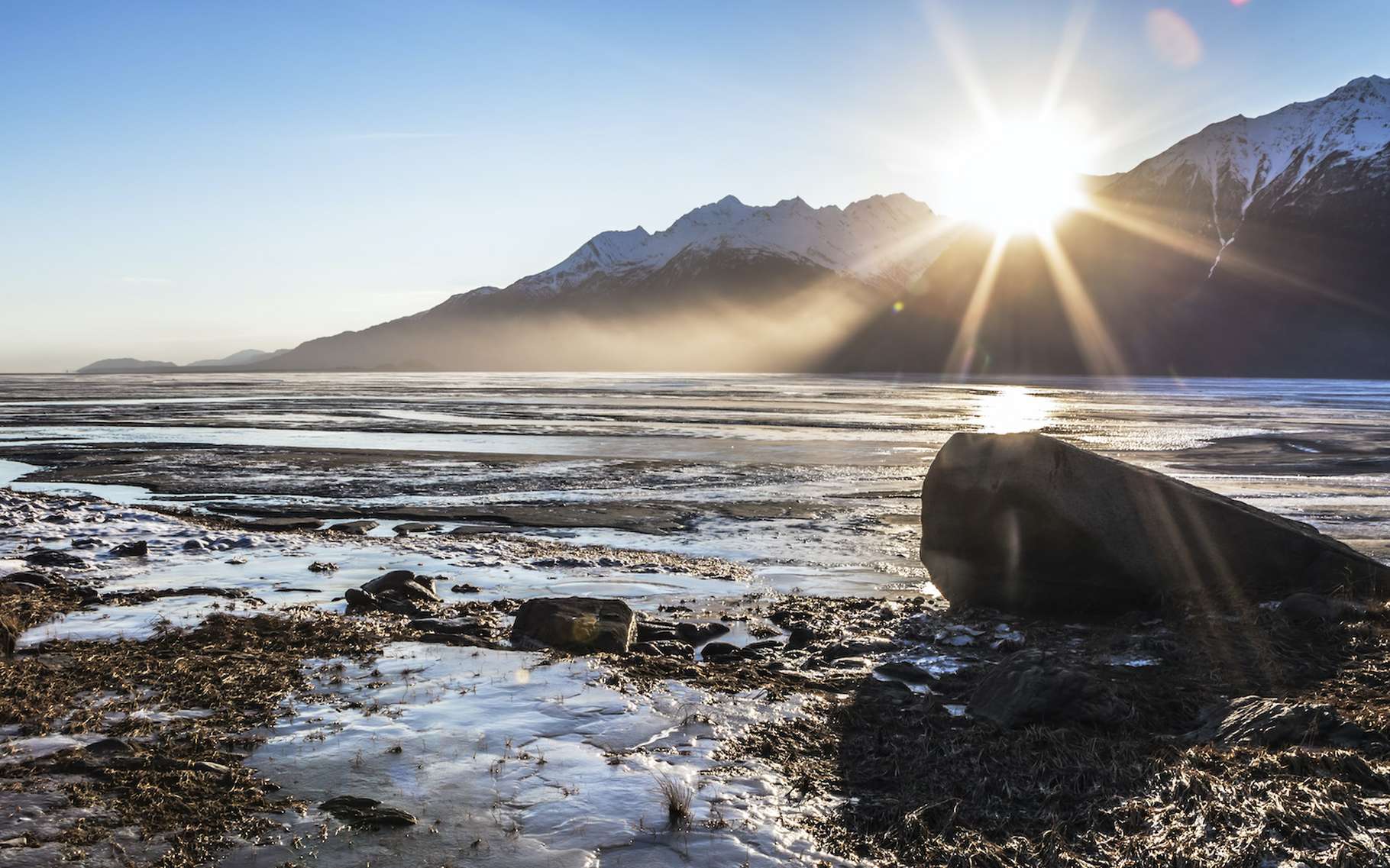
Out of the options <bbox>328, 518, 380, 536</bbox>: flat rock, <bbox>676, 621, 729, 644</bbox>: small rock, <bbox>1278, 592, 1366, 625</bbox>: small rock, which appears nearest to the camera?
<bbox>1278, 592, 1366, 625</bbox>: small rock

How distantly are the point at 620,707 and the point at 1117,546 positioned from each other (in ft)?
22.4

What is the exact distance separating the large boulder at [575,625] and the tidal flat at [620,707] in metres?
0.40

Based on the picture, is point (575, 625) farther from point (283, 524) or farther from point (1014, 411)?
point (1014, 411)

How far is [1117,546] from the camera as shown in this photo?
36.9ft

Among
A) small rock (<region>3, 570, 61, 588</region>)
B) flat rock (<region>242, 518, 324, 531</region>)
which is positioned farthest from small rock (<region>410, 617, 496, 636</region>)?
flat rock (<region>242, 518, 324, 531</region>)

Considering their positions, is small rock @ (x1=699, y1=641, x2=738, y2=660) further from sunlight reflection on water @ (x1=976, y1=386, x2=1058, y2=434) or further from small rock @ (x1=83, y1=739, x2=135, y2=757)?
sunlight reflection on water @ (x1=976, y1=386, x2=1058, y2=434)

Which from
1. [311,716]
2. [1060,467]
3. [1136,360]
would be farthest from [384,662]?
[1136,360]

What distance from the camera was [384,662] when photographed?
346 inches

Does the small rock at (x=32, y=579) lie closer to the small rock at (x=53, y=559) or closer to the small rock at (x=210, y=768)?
the small rock at (x=53, y=559)

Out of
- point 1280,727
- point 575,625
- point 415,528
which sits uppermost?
point 1280,727

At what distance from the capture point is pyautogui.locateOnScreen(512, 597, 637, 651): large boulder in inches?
376

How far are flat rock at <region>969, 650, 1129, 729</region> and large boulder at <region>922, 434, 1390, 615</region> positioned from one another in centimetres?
374

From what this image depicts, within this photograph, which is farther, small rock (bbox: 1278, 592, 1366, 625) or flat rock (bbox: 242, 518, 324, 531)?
flat rock (bbox: 242, 518, 324, 531)

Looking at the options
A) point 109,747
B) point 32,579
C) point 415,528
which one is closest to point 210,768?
point 109,747
